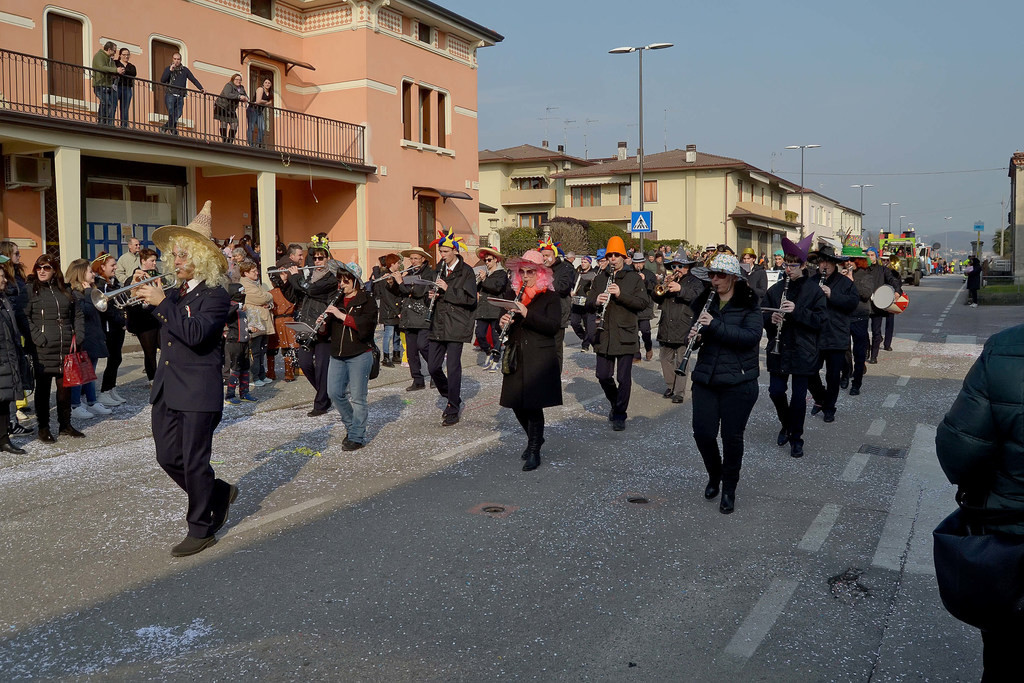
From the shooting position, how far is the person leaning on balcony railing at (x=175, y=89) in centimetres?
1820

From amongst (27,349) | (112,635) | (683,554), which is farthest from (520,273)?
(27,349)

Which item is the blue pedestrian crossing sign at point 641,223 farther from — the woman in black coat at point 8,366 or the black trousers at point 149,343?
the woman in black coat at point 8,366

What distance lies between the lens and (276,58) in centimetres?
2225

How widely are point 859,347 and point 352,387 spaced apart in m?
6.90

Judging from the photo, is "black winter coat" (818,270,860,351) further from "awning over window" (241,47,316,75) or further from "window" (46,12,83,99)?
"awning over window" (241,47,316,75)

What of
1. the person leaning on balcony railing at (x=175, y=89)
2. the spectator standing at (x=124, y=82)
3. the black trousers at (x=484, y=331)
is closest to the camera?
the black trousers at (x=484, y=331)

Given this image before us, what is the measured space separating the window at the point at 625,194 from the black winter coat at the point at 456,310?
1904 inches

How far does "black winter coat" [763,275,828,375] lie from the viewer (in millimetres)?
8172

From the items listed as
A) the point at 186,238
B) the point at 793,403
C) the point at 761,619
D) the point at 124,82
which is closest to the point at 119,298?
the point at 186,238

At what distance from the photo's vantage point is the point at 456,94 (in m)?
27.1

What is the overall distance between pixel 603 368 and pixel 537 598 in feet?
A: 15.2

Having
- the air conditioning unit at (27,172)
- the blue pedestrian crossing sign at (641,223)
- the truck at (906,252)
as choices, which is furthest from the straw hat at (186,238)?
the truck at (906,252)

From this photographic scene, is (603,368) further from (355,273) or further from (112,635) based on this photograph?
(112,635)

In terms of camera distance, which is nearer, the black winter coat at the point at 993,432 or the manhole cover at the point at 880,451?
the black winter coat at the point at 993,432
